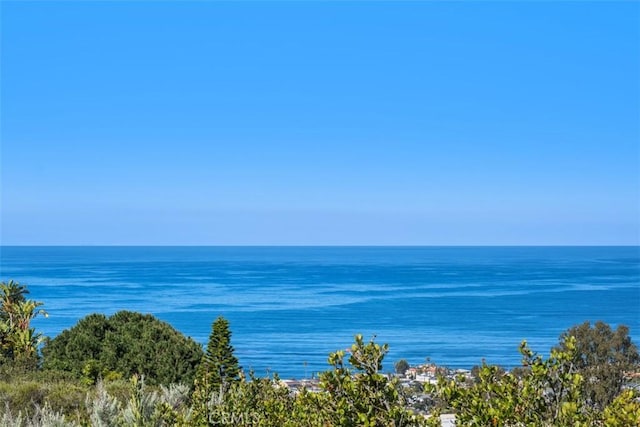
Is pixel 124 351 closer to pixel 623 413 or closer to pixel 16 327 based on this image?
pixel 16 327

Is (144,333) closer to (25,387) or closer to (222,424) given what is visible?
(25,387)

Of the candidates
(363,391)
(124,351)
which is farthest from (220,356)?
(363,391)

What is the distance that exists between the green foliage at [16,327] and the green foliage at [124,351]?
2.88 m

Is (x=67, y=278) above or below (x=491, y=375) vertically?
above

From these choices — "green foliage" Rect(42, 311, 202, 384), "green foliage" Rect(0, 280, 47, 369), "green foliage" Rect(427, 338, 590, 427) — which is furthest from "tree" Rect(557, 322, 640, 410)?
"green foliage" Rect(0, 280, 47, 369)

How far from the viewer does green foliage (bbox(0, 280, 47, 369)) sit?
34.3 m

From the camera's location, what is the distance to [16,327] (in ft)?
118

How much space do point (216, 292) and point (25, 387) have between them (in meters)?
99.1

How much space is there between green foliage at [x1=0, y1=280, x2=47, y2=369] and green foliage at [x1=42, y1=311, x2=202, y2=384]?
2.88 m

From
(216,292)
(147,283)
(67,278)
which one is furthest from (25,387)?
(67,278)

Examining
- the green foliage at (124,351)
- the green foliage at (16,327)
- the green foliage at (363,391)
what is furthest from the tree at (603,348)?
the green foliage at (16,327)

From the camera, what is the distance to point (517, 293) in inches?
4456

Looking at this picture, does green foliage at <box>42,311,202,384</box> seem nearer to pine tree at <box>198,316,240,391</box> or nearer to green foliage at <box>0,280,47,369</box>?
pine tree at <box>198,316,240,391</box>

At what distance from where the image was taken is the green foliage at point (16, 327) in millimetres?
34281
